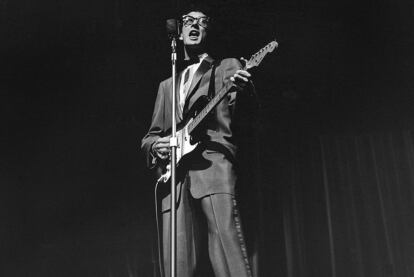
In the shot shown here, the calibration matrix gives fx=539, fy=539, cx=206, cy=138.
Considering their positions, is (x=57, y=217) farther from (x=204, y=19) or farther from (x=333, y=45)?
(x=333, y=45)

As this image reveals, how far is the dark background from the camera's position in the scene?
325 cm

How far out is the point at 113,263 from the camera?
3.24 meters

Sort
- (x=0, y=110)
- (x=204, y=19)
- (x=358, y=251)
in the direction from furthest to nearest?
(x=0, y=110)
(x=358, y=251)
(x=204, y=19)

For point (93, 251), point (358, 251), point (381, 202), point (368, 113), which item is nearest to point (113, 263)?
point (93, 251)

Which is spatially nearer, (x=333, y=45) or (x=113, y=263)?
(x=113, y=263)

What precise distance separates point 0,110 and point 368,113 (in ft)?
7.90

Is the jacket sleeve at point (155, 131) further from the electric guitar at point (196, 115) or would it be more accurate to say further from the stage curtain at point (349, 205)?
the stage curtain at point (349, 205)

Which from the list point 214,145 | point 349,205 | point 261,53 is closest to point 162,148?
point 214,145

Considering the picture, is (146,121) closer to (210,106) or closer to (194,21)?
(194,21)

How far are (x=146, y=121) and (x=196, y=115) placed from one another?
118 centimetres

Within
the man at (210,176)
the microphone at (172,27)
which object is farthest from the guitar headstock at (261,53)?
the microphone at (172,27)

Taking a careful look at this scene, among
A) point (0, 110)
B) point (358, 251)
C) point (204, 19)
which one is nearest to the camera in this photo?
point (204, 19)

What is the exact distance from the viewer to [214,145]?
246cm

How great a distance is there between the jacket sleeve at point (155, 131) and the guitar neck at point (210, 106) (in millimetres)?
283
